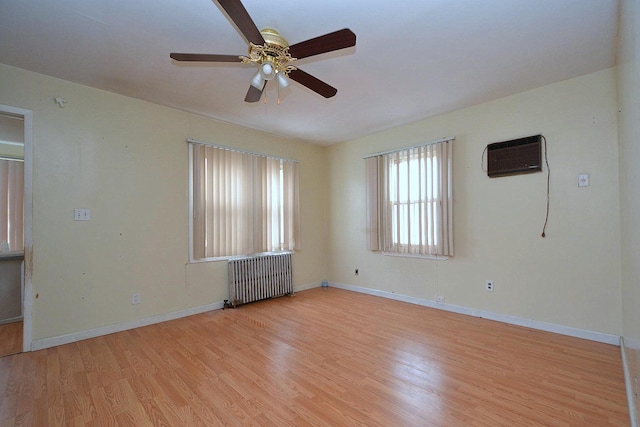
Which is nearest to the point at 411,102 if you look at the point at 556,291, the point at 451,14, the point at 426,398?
the point at 451,14

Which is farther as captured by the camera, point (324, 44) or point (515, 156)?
point (515, 156)

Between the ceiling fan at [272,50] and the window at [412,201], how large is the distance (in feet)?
7.37

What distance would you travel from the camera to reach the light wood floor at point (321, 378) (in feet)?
5.64

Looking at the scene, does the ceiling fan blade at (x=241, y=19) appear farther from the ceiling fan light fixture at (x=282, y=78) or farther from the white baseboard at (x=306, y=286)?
the white baseboard at (x=306, y=286)

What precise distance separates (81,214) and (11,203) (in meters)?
2.54

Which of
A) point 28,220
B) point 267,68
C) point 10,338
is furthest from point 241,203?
point 10,338

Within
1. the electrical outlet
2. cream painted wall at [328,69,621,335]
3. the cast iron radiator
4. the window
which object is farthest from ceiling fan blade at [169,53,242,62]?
the electrical outlet

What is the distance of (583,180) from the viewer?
2.78m

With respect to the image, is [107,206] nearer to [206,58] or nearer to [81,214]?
[81,214]

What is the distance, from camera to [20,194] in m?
4.28

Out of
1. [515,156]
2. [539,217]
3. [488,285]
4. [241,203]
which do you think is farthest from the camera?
[241,203]

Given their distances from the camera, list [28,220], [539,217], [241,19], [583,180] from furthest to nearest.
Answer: [539,217], [583,180], [28,220], [241,19]

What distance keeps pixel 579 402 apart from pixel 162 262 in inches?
162

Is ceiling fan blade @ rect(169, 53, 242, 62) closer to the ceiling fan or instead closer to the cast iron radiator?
the ceiling fan
